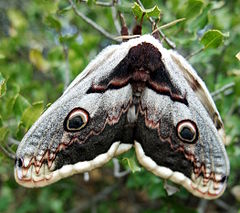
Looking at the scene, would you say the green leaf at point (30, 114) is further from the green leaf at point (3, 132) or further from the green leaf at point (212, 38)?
the green leaf at point (212, 38)

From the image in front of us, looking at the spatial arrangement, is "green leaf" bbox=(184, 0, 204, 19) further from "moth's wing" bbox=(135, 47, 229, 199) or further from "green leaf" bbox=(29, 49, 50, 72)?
"green leaf" bbox=(29, 49, 50, 72)

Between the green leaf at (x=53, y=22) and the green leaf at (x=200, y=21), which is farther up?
the green leaf at (x=53, y=22)

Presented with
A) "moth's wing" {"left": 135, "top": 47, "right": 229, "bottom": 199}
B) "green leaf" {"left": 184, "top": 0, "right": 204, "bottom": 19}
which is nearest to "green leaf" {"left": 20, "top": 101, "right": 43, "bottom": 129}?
"moth's wing" {"left": 135, "top": 47, "right": 229, "bottom": 199}

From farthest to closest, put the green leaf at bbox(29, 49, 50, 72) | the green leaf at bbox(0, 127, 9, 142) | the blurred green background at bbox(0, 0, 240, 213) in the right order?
the green leaf at bbox(29, 49, 50, 72) → the blurred green background at bbox(0, 0, 240, 213) → the green leaf at bbox(0, 127, 9, 142)

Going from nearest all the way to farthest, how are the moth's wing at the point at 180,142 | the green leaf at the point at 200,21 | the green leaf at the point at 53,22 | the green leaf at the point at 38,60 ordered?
the moth's wing at the point at 180,142 < the green leaf at the point at 200,21 < the green leaf at the point at 53,22 < the green leaf at the point at 38,60

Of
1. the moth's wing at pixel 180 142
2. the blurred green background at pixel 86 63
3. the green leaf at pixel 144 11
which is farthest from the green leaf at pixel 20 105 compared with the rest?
the green leaf at pixel 144 11

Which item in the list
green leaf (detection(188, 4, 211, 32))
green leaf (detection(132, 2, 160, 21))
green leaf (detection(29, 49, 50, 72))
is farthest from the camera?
green leaf (detection(29, 49, 50, 72))
